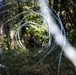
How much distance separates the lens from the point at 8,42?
8.47m

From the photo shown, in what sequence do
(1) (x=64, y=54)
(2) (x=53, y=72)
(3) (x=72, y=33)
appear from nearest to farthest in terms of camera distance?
(2) (x=53, y=72)
(1) (x=64, y=54)
(3) (x=72, y=33)

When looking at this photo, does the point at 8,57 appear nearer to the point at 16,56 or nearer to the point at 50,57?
the point at 16,56

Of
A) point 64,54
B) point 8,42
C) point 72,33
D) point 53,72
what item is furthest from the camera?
point 8,42

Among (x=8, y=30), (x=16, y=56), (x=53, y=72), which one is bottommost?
(x=53, y=72)

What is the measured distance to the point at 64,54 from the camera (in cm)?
621

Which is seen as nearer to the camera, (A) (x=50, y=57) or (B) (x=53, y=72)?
(B) (x=53, y=72)

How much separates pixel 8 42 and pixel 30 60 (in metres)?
2.38

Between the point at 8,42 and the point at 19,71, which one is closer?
the point at 19,71

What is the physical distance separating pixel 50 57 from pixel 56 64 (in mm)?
423

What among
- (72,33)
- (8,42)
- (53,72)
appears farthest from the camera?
(8,42)

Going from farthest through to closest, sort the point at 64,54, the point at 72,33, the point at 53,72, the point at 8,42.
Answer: the point at 8,42 < the point at 72,33 < the point at 64,54 < the point at 53,72

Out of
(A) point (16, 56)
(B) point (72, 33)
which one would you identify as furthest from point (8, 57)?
(B) point (72, 33)

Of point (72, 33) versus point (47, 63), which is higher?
point (72, 33)

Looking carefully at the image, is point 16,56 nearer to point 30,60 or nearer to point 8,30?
point 30,60
